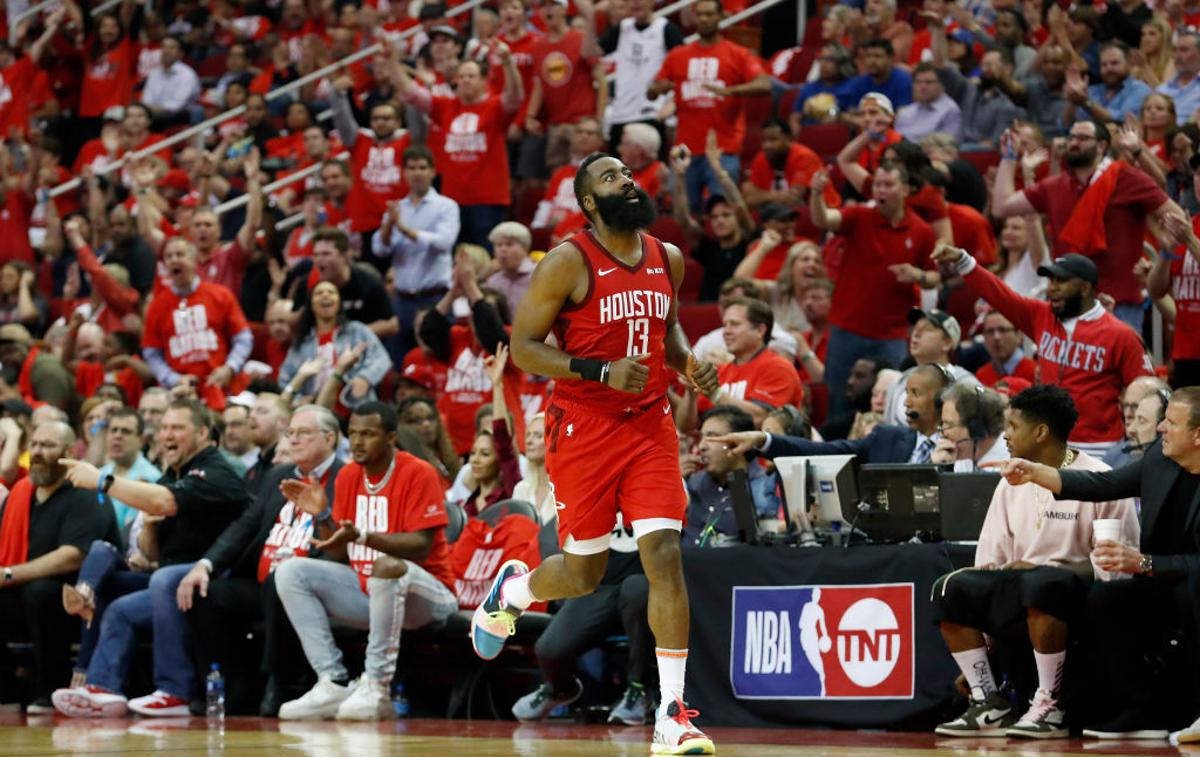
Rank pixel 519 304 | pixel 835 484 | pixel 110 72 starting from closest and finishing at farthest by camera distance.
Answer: pixel 519 304 → pixel 835 484 → pixel 110 72

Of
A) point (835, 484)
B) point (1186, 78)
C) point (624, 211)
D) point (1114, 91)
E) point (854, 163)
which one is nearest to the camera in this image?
point (624, 211)

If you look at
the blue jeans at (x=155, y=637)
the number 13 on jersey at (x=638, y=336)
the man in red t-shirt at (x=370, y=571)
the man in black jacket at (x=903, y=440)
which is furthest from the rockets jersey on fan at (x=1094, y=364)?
the blue jeans at (x=155, y=637)

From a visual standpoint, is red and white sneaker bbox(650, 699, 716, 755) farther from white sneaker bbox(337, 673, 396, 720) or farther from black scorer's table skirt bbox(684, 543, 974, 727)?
white sneaker bbox(337, 673, 396, 720)

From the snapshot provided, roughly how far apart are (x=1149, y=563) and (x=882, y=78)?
26.6ft

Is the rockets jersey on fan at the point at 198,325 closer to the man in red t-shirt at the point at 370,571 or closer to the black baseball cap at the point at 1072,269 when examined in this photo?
the man in red t-shirt at the point at 370,571

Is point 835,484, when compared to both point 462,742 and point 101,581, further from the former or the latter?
point 101,581

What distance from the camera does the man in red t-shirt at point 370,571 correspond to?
9539 millimetres

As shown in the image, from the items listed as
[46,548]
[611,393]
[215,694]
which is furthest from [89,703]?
[611,393]

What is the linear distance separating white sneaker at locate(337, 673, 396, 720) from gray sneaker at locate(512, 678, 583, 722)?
0.68 m

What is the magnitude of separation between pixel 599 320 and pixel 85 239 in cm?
1168

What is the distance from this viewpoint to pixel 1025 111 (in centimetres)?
1433

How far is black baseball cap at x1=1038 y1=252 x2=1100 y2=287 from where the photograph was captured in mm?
9703

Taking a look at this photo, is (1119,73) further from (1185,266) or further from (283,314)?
(283,314)

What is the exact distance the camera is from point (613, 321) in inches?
273
